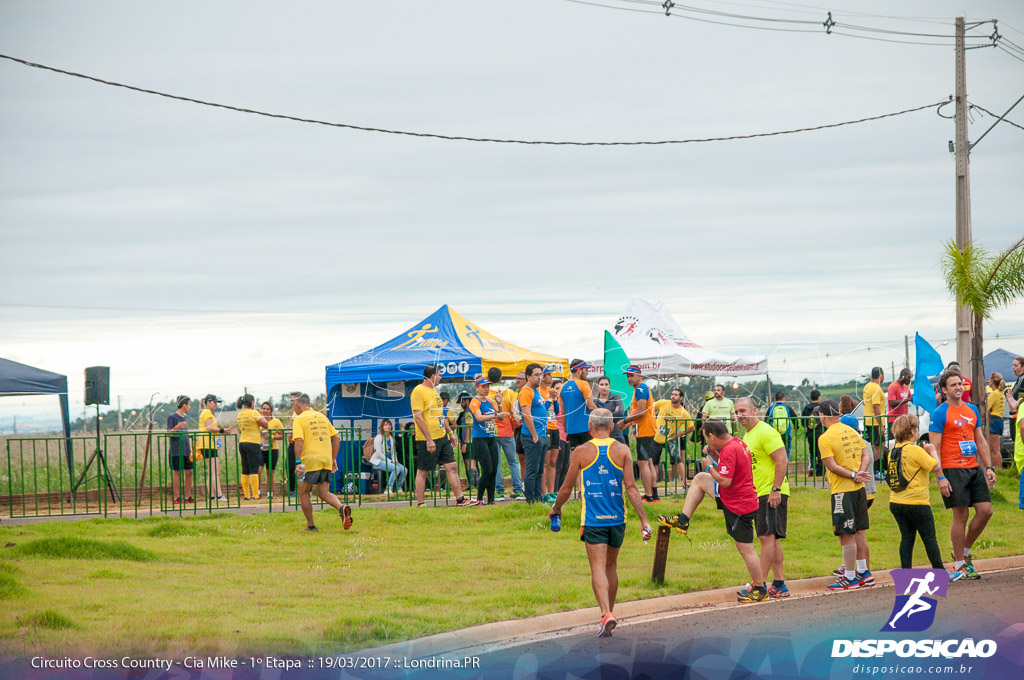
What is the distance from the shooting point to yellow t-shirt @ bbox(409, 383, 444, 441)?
1498 cm

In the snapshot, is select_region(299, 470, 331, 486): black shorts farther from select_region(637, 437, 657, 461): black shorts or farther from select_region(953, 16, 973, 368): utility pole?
select_region(953, 16, 973, 368): utility pole

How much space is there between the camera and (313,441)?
45.4 feet

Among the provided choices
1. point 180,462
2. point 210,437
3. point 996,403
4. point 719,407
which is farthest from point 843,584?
point 180,462

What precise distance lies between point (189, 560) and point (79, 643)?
4.46m

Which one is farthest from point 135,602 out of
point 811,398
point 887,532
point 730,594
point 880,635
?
point 811,398

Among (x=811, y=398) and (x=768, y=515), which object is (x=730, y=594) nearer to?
(x=768, y=515)

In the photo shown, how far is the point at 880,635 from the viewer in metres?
8.30

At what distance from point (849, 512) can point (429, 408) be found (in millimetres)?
6461

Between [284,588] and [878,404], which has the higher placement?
[878,404]

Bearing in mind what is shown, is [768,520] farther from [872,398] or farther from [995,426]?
[995,426]

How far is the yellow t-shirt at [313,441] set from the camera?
45.3 ft

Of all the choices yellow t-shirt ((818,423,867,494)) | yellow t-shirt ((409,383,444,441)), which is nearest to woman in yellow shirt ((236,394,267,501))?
yellow t-shirt ((409,383,444,441))

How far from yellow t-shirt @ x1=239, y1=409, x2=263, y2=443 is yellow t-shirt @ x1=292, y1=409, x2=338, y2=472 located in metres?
3.69

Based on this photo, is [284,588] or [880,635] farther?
[284,588]
